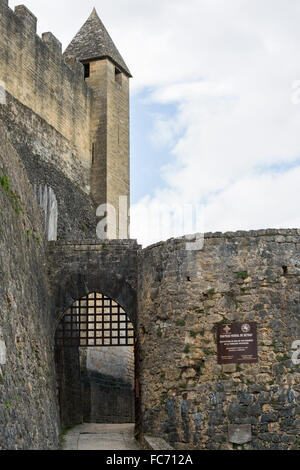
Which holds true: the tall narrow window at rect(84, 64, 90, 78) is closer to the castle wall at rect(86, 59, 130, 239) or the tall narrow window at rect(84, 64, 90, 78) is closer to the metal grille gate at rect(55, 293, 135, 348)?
the castle wall at rect(86, 59, 130, 239)

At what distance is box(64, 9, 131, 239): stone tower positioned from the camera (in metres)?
25.1

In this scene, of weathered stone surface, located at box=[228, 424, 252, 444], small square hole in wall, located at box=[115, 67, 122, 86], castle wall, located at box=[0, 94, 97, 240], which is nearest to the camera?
weathered stone surface, located at box=[228, 424, 252, 444]

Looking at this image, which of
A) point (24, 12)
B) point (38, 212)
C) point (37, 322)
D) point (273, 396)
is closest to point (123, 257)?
point (38, 212)

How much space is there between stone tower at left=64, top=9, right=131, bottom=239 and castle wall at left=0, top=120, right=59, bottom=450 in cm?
908

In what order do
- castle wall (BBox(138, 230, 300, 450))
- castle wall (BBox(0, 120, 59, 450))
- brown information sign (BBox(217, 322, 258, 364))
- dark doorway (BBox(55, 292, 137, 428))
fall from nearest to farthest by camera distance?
castle wall (BBox(0, 120, 59, 450))
castle wall (BBox(138, 230, 300, 450))
brown information sign (BBox(217, 322, 258, 364))
dark doorway (BBox(55, 292, 137, 428))

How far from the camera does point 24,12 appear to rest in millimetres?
21969

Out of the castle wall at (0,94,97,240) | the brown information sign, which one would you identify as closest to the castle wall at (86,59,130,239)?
the castle wall at (0,94,97,240)

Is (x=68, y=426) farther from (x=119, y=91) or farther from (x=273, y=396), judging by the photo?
(x=119, y=91)

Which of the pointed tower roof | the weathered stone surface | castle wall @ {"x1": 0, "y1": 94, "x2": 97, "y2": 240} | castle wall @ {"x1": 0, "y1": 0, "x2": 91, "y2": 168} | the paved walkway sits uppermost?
the pointed tower roof

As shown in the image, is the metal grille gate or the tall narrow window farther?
the tall narrow window

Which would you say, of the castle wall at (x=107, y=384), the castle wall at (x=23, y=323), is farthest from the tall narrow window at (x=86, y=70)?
the castle wall at (x=23, y=323)

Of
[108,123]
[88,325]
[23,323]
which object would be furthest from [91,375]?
[23,323]

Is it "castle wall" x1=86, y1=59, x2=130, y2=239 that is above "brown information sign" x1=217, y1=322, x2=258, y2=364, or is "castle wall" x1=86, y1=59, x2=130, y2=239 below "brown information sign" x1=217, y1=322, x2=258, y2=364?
above

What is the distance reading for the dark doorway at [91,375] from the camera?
1777 centimetres
